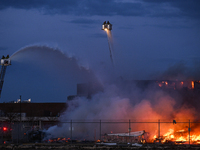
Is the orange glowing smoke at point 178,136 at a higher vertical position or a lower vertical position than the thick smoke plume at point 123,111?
lower

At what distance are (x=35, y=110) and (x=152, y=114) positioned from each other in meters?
40.5

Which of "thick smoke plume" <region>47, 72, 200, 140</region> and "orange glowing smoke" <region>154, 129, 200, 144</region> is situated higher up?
"thick smoke plume" <region>47, 72, 200, 140</region>

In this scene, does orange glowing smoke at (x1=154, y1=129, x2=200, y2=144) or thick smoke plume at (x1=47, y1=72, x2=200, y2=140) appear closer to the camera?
orange glowing smoke at (x1=154, y1=129, x2=200, y2=144)

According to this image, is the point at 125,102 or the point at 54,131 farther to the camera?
the point at 125,102

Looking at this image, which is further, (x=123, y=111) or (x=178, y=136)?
(x=123, y=111)

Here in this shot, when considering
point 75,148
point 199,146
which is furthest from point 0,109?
point 199,146

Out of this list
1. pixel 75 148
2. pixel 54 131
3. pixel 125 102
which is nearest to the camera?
pixel 75 148

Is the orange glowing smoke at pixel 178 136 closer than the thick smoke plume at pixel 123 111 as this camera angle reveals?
Yes

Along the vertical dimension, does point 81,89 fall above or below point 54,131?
above

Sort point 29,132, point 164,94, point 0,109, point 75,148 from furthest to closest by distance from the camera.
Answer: point 0,109
point 164,94
point 29,132
point 75,148

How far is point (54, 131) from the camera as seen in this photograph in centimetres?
→ 5291

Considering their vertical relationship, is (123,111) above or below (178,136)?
above

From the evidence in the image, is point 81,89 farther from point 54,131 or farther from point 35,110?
point 54,131

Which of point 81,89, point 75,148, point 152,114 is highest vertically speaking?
point 81,89
